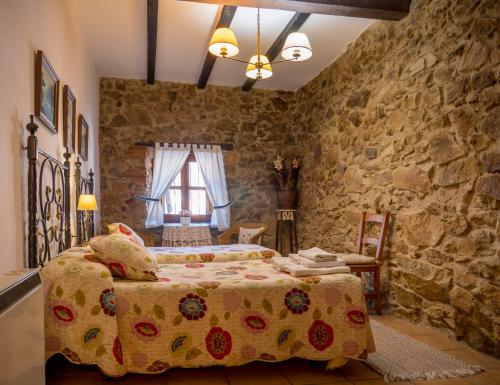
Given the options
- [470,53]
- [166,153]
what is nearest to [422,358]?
[470,53]

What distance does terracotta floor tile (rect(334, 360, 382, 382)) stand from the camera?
2176 millimetres

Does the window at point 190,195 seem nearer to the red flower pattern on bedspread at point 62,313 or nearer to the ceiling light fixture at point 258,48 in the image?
the ceiling light fixture at point 258,48

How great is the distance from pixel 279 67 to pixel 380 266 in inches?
117

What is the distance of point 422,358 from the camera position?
245cm

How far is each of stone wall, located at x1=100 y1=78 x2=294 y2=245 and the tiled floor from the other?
3583 millimetres

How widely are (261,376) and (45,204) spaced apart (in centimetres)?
169

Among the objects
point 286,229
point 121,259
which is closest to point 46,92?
point 121,259

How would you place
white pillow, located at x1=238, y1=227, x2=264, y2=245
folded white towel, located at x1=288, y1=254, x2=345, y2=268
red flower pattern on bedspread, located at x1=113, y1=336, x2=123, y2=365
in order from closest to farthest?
red flower pattern on bedspread, located at x1=113, y1=336, x2=123, y2=365, folded white towel, located at x1=288, y1=254, x2=345, y2=268, white pillow, located at x1=238, y1=227, x2=264, y2=245

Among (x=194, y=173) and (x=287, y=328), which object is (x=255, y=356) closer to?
(x=287, y=328)

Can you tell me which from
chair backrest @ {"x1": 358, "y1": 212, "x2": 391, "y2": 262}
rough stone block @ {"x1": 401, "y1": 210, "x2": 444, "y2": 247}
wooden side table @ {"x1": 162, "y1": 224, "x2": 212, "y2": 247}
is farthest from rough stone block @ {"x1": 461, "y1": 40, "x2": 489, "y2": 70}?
wooden side table @ {"x1": 162, "y1": 224, "x2": 212, "y2": 247}

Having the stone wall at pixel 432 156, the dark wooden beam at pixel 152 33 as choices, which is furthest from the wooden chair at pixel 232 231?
the dark wooden beam at pixel 152 33

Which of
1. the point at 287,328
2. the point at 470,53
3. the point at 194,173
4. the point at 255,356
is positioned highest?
the point at 470,53

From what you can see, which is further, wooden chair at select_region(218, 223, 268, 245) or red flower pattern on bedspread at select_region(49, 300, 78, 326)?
wooden chair at select_region(218, 223, 268, 245)

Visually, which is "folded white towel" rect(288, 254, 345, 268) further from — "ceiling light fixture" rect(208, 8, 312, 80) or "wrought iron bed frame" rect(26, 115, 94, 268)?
"ceiling light fixture" rect(208, 8, 312, 80)
